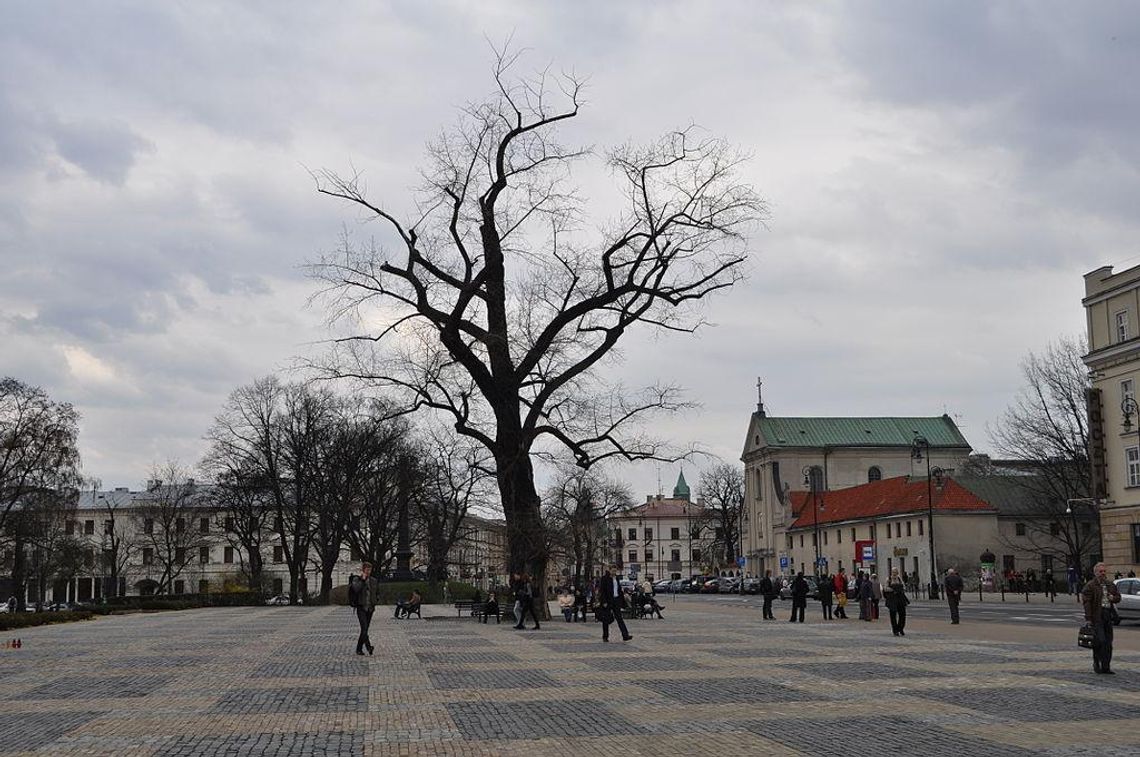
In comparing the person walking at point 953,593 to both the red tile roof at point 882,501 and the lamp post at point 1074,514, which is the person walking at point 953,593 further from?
the red tile roof at point 882,501

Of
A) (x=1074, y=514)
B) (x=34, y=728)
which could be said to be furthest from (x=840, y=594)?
(x=1074, y=514)

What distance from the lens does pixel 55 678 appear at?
61.2 ft

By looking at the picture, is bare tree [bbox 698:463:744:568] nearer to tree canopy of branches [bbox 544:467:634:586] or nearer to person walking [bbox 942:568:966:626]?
tree canopy of branches [bbox 544:467:634:586]

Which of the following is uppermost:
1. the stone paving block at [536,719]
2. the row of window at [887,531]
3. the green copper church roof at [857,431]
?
the green copper church roof at [857,431]

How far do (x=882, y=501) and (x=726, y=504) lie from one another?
39.5 metres

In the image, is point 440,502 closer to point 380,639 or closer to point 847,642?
point 380,639

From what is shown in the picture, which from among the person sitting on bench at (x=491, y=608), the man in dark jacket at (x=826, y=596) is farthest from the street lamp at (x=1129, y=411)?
the person sitting on bench at (x=491, y=608)

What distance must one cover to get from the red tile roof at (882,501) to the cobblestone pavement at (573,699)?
63.7 metres

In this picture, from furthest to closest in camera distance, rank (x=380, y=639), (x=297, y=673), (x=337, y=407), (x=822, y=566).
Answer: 1. (x=822, y=566)
2. (x=337, y=407)
3. (x=380, y=639)
4. (x=297, y=673)

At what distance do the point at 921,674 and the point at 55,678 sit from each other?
1290 centimetres

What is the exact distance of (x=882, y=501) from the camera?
97812 millimetres

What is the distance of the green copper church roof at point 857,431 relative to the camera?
127062mm

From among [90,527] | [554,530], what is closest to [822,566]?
[554,530]

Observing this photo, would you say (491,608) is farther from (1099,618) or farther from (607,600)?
(1099,618)
